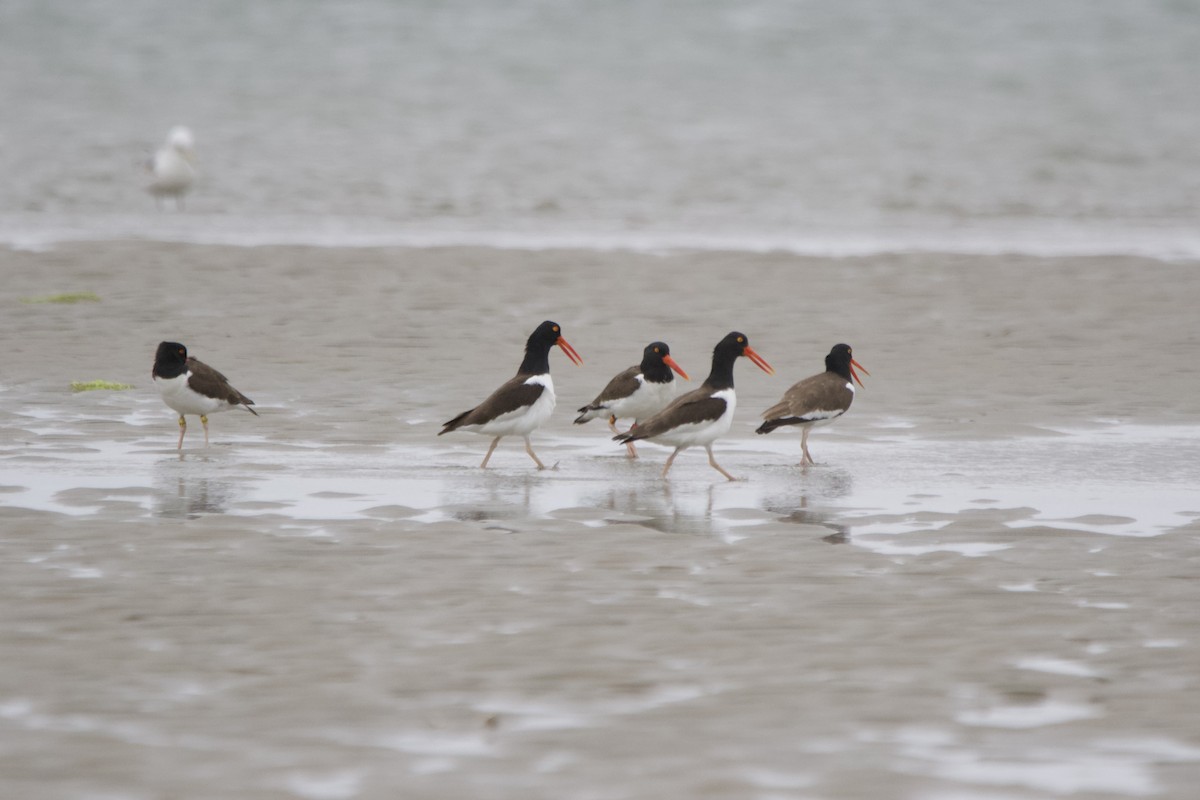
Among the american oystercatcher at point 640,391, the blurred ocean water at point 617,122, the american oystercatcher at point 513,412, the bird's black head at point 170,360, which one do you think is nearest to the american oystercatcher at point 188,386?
the bird's black head at point 170,360

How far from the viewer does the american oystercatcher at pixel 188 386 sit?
38.3 feet

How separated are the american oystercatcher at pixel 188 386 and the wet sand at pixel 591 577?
0.30 meters

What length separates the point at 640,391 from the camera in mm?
12469

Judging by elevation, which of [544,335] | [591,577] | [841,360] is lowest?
[591,577]

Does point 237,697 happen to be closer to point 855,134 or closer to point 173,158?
point 173,158

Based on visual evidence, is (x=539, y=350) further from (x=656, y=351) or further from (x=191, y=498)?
(x=191, y=498)

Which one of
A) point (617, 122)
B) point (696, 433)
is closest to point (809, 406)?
point (696, 433)

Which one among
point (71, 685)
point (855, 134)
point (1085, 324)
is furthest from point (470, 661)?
point (855, 134)

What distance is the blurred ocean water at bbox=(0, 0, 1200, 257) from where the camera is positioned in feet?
85.1

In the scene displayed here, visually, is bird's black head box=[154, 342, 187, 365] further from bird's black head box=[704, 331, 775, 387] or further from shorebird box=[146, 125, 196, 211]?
shorebird box=[146, 125, 196, 211]

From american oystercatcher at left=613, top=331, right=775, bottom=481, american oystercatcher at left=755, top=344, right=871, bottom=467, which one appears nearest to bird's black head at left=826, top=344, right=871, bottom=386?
american oystercatcher at left=755, top=344, right=871, bottom=467

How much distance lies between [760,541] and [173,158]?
20.4m

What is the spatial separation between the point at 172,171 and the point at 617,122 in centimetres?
1564

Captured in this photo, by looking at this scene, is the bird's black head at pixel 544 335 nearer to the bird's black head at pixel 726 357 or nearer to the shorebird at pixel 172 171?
the bird's black head at pixel 726 357
